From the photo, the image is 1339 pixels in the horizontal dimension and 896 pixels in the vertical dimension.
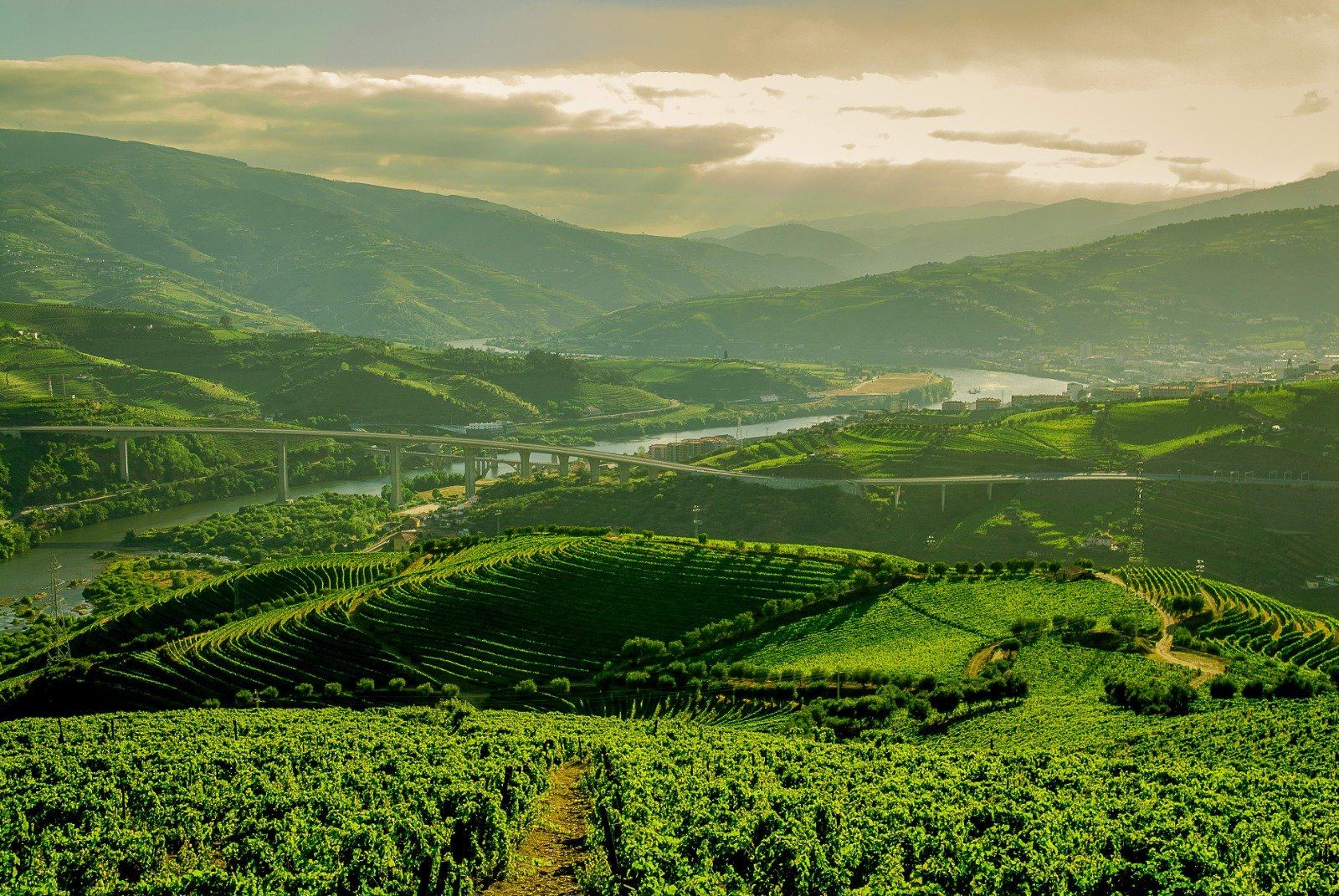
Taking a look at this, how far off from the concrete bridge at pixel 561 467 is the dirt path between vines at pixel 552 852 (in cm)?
6641

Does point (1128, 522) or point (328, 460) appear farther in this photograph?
point (328, 460)

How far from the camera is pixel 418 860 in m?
20.0

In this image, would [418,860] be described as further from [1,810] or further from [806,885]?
→ [1,810]

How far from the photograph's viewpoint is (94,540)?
311 feet

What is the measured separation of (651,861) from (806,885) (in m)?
2.54

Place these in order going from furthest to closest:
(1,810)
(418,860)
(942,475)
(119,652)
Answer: (942,475) → (119,652) → (1,810) → (418,860)

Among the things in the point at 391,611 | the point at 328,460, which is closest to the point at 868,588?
the point at 391,611

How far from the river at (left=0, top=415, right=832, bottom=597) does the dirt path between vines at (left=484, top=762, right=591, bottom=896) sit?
64615 millimetres

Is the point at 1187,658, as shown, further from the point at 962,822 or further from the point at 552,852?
the point at 552,852

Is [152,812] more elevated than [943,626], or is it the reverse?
[152,812]

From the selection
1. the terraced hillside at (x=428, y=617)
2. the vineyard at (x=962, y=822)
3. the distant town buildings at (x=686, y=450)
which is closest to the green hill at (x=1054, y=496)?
the distant town buildings at (x=686, y=450)

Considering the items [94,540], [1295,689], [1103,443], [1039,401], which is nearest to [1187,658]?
[1295,689]

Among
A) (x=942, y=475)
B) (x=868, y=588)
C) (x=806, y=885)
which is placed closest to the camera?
(x=806, y=885)

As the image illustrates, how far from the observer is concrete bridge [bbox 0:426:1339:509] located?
8881cm
